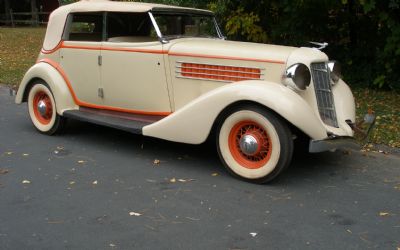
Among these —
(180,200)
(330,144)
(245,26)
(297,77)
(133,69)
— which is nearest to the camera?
(180,200)

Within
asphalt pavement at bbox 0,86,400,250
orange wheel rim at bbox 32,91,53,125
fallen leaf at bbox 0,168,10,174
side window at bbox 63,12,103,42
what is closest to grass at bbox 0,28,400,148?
asphalt pavement at bbox 0,86,400,250

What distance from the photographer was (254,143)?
4582mm

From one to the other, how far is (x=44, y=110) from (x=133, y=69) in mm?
1568

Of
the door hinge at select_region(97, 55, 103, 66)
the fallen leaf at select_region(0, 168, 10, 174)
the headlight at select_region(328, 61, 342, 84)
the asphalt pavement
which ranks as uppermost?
the door hinge at select_region(97, 55, 103, 66)

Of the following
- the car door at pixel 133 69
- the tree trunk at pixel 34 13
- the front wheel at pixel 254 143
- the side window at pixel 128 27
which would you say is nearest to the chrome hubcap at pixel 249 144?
the front wheel at pixel 254 143

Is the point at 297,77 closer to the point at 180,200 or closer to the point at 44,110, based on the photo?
the point at 180,200

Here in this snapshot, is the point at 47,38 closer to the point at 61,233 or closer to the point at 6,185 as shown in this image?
the point at 6,185

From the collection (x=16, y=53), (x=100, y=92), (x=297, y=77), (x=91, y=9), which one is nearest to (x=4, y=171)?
(x=100, y=92)

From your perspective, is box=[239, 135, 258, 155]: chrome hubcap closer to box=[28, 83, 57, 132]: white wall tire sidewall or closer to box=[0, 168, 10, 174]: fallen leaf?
box=[0, 168, 10, 174]: fallen leaf

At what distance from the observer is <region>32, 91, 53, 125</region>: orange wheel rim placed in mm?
6297

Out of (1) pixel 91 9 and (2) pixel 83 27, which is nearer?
(1) pixel 91 9

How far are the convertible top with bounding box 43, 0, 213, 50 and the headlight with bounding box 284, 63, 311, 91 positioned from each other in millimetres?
1836

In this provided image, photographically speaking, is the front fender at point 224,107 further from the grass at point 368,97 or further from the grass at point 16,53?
the grass at point 16,53

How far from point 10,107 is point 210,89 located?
14.4 ft
